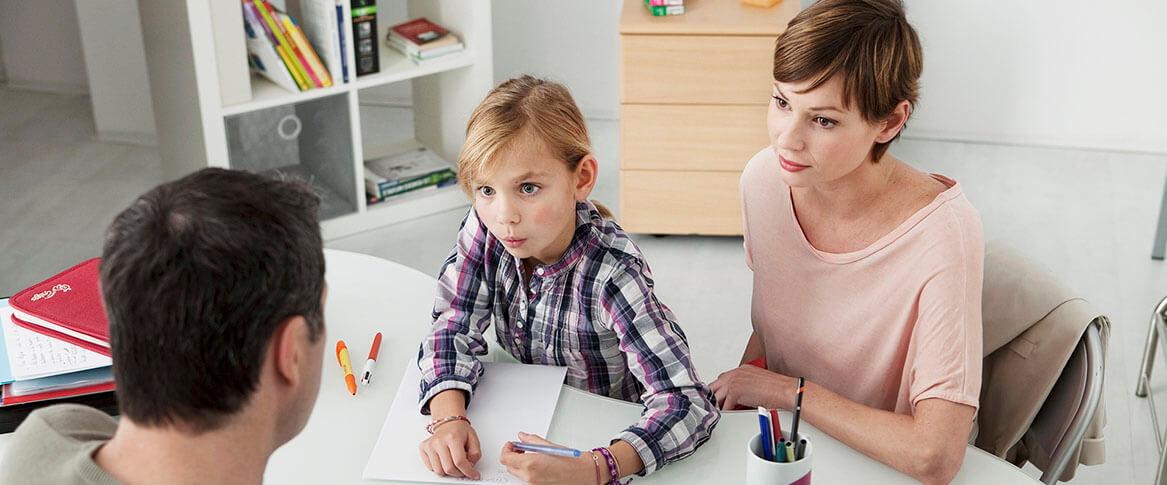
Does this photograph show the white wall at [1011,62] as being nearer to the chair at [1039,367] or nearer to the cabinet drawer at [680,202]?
the cabinet drawer at [680,202]

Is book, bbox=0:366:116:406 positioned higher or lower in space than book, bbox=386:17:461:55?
lower

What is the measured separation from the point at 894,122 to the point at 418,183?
2229 millimetres

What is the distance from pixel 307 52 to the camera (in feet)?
10.0

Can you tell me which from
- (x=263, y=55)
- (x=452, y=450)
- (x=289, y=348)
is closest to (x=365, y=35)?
(x=263, y=55)

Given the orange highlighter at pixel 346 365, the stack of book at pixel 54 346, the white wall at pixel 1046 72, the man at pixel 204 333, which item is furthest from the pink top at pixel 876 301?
the white wall at pixel 1046 72

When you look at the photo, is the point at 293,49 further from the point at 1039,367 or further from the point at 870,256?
the point at 1039,367

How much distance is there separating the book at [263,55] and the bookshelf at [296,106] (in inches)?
1.2

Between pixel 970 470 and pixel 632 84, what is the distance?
73.1 inches

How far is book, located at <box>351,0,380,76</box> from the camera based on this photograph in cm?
308

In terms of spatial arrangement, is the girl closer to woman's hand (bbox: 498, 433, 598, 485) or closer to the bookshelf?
woman's hand (bbox: 498, 433, 598, 485)

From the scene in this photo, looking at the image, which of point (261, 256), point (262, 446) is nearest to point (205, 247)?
point (261, 256)

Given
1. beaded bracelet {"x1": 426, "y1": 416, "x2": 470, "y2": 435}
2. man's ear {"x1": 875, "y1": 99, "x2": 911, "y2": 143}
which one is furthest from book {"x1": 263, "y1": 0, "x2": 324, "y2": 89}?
man's ear {"x1": 875, "y1": 99, "x2": 911, "y2": 143}

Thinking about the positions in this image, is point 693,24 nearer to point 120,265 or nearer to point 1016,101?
point 1016,101

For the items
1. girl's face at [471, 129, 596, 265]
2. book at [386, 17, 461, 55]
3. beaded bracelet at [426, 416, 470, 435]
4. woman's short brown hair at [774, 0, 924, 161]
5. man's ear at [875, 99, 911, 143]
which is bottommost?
beaded bracelet at [426, 416, 470, 435]
